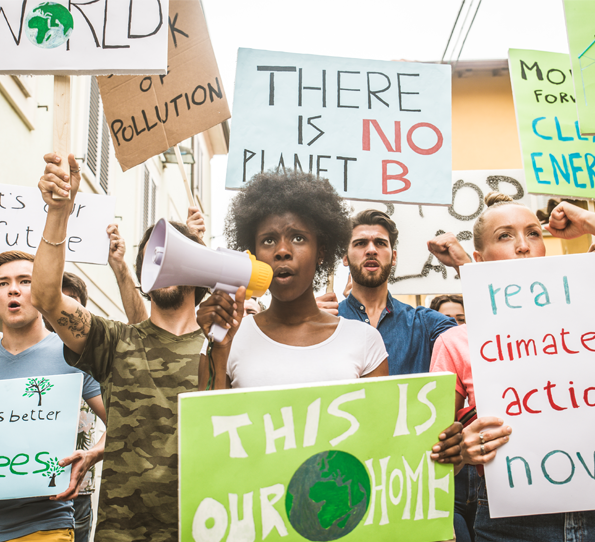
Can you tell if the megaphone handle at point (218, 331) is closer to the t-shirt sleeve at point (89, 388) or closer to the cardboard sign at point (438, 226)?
the t-shirt sleeve at point (89, 388)

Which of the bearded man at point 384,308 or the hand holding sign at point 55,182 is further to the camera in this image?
the bearded man at point 384,308

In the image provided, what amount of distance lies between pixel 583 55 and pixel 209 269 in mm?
2077

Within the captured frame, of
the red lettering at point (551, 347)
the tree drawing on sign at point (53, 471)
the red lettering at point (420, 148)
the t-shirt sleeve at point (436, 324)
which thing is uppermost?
the red lettering at point (420, 148)

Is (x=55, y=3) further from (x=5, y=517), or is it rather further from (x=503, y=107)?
(x=503, y=107)

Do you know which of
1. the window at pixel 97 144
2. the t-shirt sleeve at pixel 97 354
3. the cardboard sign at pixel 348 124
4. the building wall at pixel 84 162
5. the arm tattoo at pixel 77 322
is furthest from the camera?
the window at pixel 97 144

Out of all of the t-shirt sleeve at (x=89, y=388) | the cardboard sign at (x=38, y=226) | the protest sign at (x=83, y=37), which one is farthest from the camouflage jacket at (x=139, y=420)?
the cardboard sign at (x=38, y=226)

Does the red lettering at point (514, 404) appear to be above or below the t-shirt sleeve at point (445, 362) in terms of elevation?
below

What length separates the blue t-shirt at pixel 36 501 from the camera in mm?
2641

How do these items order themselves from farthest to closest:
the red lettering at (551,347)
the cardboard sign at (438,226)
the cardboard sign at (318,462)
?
the cardboard sign at (438,226), the red lettering at (551,347), the cardboard sign at (318,462)

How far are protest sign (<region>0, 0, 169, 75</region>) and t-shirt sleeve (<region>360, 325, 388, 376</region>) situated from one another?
4.23 feet

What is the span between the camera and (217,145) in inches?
773

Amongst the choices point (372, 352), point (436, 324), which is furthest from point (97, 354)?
point (436, 324)

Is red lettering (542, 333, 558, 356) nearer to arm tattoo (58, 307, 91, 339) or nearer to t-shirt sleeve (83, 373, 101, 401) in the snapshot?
arm tattoo (58, 307, 91, 339)

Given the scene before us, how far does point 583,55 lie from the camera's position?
277 centimetres
